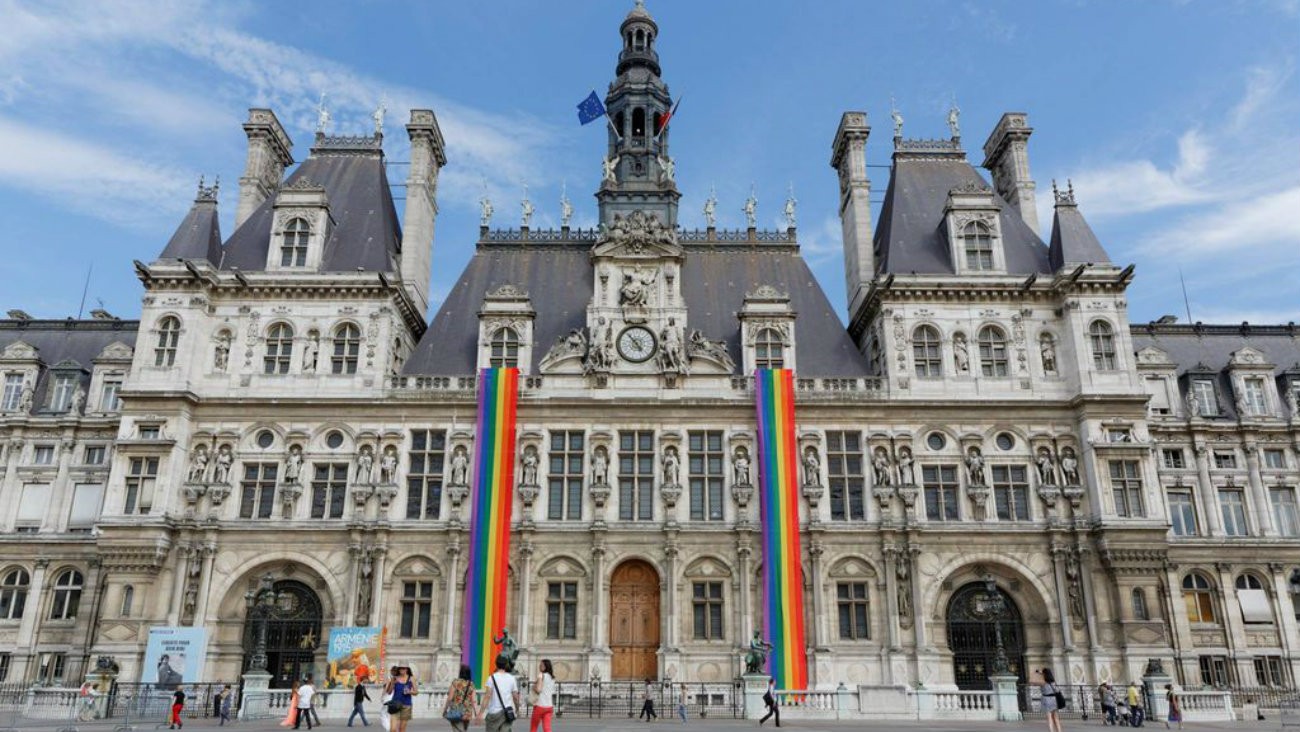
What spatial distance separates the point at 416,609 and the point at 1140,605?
2800 centimetres

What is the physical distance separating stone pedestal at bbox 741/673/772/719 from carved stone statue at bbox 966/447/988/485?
1437 centimetres

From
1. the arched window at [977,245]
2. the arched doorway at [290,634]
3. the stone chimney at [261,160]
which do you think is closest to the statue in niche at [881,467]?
the arched window at [977,245]

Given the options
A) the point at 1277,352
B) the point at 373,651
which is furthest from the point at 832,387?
the point at 1277,352

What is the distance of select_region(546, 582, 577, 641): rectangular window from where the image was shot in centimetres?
3631

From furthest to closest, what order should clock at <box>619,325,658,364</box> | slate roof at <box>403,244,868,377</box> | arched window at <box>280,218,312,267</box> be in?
1. arched window at <box>280,218,312,267</box>
2. slate roof at <box>403,244,868,377</box>
3. clock at <box>619,325,658,364</box>

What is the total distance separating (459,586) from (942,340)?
2277 centimetres

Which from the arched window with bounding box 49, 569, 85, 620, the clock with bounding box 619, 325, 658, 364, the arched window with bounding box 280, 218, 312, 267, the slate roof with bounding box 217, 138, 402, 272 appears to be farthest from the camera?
the slate roof with bounding box 217, 138, 402, 272

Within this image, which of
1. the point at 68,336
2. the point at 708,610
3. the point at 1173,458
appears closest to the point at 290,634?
the point at 708,610

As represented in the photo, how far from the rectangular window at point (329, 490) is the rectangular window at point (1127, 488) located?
31.1 meters

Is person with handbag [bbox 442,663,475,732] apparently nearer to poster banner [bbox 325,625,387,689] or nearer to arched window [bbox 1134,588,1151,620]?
poster banner [bbox 325,625,387,689]

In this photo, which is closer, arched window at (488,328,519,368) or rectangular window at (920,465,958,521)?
rectangular window at (920,465,958,521)

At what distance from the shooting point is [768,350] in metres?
40.3

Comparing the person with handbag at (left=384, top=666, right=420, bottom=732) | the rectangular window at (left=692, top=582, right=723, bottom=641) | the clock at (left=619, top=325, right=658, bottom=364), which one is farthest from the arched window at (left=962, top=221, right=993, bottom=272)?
the person with handbag at (left=384, top=666, right=420, bottom=732)

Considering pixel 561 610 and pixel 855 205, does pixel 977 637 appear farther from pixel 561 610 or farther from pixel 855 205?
pixel 855 205
